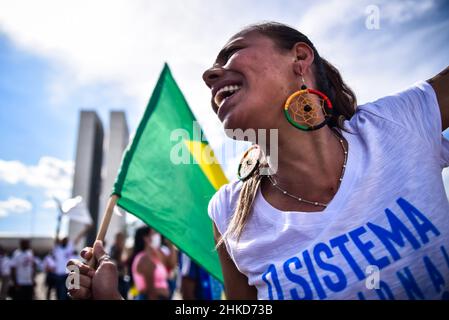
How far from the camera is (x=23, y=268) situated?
28.6 feet

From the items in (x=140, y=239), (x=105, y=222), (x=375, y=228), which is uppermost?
(x=140, y=239)

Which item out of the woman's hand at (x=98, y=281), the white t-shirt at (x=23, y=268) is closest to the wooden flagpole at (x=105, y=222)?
the woman's hand at (x=98, y=281)

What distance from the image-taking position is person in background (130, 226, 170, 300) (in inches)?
206

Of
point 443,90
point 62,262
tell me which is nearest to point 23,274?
point 62,262

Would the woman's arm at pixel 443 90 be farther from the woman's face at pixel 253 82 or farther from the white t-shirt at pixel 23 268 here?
the white t-shirt at pixel 23 268

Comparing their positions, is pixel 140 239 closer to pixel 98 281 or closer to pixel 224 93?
pixel 98 281

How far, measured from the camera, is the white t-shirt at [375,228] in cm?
129

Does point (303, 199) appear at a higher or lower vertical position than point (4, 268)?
lower

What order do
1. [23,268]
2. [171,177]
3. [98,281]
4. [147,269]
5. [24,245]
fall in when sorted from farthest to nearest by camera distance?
[24,245] < [23,268] < [147,269] < [171,177] < [98,281]

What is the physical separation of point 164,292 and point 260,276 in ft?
14.2

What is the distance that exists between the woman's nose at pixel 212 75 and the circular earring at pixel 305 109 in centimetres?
37

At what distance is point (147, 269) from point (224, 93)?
4273mm

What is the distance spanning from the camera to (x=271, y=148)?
1708 millimetres
